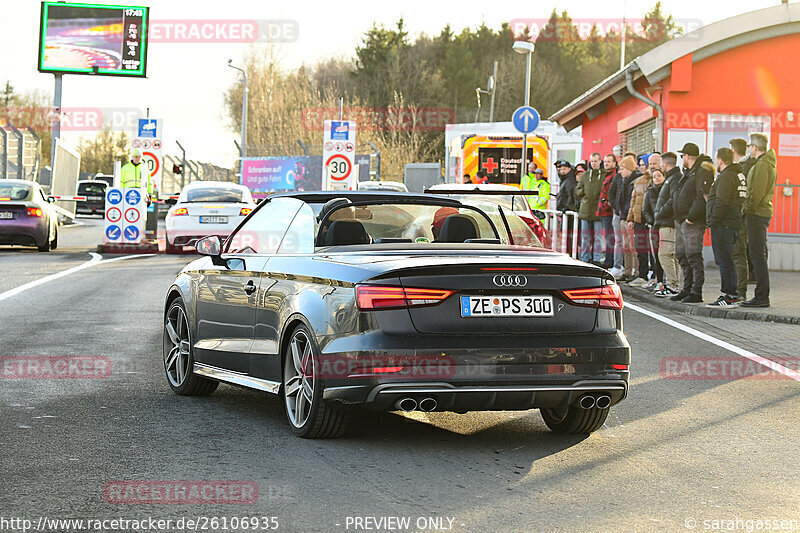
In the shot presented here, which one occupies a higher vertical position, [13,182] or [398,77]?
[398,77]

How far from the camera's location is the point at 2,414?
7508 millimetres

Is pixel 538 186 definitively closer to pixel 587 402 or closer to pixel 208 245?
pixel 208 245

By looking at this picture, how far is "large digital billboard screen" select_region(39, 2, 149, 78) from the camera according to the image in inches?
1750

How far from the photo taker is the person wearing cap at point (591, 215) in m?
21.4

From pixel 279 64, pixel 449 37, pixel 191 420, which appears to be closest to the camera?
pixel 191 420

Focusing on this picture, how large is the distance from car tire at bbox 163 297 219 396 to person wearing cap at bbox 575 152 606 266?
13.4 meters

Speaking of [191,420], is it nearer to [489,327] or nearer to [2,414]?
[2,414]

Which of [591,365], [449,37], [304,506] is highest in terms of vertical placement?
[449,37]

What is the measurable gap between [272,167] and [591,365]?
55632 mm

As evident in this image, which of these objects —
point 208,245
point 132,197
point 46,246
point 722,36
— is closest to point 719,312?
point 208,245

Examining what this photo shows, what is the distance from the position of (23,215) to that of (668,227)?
14508mm

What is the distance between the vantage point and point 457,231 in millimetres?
7609

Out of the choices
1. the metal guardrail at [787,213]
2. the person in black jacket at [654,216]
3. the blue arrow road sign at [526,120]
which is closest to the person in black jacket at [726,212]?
the person in black jacket at [654,216]

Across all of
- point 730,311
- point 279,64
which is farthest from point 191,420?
point 279,64
